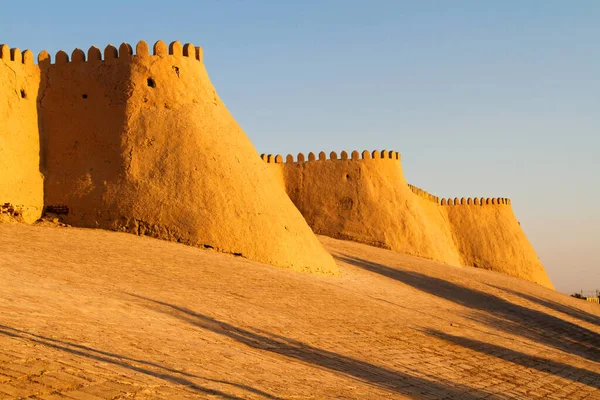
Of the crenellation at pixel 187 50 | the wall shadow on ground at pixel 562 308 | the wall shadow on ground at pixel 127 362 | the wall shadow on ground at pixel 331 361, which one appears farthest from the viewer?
the wall shadow on ground at pixel 562 308

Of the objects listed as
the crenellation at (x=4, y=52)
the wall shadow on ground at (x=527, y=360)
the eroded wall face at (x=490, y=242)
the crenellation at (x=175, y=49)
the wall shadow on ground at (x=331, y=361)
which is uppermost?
the crenellation at (x=175, y=49)

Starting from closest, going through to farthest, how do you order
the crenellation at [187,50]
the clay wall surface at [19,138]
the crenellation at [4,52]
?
the clay wall surface at [19,138]
the crenellation at [4,52]
the crenellation at [187,50]

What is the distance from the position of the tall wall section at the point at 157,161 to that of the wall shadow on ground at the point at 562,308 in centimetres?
913

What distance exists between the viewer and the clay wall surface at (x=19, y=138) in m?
15.6

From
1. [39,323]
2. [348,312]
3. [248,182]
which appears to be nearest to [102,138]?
[248,182]

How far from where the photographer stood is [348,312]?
44.0 ft

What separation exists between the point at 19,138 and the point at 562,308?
17272mm

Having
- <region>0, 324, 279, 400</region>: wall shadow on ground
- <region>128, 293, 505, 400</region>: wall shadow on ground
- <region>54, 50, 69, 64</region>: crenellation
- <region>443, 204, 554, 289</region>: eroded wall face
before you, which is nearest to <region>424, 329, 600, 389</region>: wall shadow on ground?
<region>128, 293, 505, 400</region>: wall shadow on ground

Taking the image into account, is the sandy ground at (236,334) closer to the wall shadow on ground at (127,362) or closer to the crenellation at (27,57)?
the wall shadow on ground at (127,362)

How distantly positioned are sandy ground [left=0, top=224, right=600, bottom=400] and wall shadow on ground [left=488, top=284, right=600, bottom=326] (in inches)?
164

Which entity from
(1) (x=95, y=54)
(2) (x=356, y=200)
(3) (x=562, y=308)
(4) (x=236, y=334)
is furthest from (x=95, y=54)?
(3) (x=562, y=308)

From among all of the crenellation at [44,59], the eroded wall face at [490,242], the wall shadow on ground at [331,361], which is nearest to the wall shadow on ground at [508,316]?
the wall shadow on ground at [331,361]

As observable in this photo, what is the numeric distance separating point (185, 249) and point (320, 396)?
8.05 meters

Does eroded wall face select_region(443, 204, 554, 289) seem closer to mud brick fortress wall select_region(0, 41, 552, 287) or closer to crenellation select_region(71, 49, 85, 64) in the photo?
mud brick fortress wall select_region(0, 41, 552, 287)
